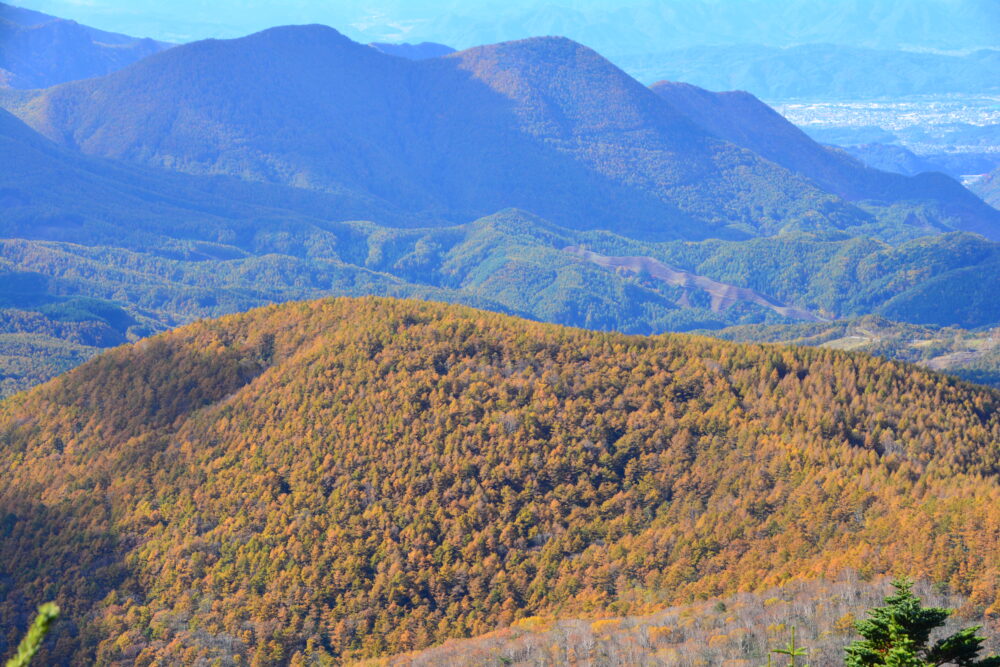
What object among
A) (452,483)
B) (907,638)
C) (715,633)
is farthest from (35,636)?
(452,483)

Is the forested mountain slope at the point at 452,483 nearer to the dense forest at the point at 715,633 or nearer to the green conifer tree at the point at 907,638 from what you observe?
the dense forest at the point at 715,633

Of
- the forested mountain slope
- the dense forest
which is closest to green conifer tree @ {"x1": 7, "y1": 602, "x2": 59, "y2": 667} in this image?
the dense forest

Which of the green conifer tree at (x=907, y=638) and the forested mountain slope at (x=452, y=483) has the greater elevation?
the green conifer tree at (x=907, y=638)

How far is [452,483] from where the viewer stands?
133m

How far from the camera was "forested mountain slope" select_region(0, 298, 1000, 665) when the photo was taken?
376 feet

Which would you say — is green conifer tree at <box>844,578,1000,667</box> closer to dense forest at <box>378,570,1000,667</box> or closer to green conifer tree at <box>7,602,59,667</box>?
dense forest at <box>378,570,1000,667</box>

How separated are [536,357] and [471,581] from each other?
36.1m

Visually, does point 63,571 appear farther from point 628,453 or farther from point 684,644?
point 684,644

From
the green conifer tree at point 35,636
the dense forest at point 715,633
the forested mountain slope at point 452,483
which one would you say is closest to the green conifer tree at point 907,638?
the dense forest at point 715,633

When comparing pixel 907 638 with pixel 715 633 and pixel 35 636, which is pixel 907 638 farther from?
pixel 715 633

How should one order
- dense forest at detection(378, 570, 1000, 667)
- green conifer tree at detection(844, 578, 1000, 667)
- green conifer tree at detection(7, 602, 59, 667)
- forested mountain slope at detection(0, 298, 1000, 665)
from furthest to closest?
forested mountain slope at detection(0, 298, 1000, 665) → dense forest at detection(378, 570, 1000, 667) → green conifer tree at detection(844, 578, 1000, 667) → green conifer tree at detection(7, 602, 59, 667)

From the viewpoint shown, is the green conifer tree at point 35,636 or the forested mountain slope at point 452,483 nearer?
the green conifer tree at point 35,636

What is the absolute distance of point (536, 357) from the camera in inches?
5832

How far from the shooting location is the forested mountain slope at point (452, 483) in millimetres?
114688
